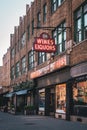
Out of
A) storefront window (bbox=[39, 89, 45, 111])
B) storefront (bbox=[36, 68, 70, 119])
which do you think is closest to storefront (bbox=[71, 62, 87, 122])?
storefront (bbox=[36, 68, 70, 119])

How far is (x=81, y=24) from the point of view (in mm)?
29516

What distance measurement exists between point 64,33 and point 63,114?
23.8 feet

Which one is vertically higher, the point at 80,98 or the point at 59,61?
the point at 59,61

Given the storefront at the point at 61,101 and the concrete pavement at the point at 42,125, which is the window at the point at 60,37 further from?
Answer: the concrete pavement at the point at 42,125

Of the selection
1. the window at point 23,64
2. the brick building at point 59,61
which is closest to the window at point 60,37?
the brick building at point 59,61

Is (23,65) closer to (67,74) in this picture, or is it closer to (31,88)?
(31,88)

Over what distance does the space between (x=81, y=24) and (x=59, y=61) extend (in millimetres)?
4676

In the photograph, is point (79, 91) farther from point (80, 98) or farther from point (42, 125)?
point (42, 125)

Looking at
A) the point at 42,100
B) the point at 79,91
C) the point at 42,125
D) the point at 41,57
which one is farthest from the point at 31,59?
the point at 42,125

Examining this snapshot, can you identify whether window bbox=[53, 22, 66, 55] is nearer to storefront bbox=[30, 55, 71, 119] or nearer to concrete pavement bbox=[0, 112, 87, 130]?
storefront bbox=[30, 55, 71, 119]

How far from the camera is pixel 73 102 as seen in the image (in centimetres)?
3142

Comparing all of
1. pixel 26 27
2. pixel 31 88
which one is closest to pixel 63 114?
pixel 31 88

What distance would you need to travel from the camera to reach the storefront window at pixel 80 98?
2874 cm

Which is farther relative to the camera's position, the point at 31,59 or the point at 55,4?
the point at 31,59
